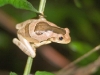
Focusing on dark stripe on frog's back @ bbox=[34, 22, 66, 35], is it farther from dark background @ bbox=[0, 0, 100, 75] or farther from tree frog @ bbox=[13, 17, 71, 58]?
dark background @ bbox=[0, 0, 100, 75]

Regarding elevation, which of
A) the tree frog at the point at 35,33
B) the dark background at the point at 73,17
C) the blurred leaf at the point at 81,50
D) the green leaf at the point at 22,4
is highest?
the dark background at the point at 73,17

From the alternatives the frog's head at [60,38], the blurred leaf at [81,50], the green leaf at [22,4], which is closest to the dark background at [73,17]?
the blurred leaf at [81,50]

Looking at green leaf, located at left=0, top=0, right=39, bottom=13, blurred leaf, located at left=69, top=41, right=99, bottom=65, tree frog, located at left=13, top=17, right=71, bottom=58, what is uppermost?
blurred leaf, located at left=69, top=41, right=99, bottom=65

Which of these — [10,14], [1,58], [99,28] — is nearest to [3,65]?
[1,58]

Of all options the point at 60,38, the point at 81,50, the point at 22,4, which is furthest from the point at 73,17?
the point at 22,4

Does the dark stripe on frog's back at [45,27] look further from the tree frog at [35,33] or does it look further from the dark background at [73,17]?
the dark background at [73,17]

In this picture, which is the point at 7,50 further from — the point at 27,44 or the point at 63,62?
the point at 27,44

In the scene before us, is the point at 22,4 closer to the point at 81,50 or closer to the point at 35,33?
the point at 35,33

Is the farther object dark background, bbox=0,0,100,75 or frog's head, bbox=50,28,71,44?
dark background, bbox=0,0,100,75

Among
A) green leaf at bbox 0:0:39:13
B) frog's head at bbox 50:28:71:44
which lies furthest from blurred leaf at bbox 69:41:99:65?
green leaf at bbox 0:0:39:13

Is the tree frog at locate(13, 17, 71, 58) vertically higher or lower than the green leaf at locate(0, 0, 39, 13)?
higher

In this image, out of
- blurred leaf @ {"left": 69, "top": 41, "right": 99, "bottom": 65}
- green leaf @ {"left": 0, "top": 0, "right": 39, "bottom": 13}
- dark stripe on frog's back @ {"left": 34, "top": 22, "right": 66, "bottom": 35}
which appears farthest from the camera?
blurred leaf @ {"left": 69, "top": 41, "right": 99, "bottom": 65}
